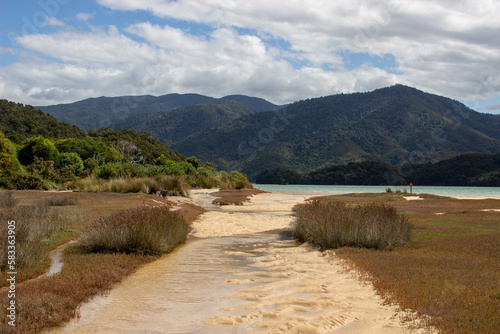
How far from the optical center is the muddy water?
17.3 feet

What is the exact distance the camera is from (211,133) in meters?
174

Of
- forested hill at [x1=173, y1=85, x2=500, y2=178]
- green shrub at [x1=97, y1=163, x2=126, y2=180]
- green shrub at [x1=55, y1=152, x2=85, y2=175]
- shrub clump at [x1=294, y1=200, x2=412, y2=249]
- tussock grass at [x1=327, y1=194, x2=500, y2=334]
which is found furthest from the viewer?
forested hill at [x1=173, y1=85, x2=500, y2=178]

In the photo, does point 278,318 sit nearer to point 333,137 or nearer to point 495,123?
point 333,137

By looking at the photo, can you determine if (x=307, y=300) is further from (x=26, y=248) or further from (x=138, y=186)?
(x=138, y=186)

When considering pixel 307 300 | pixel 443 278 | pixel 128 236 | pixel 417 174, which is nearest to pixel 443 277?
pixel 443 278

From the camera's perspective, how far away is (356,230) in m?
10.9

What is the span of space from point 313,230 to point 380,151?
135 meters

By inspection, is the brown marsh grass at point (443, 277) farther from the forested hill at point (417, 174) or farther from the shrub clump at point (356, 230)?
the forested hill at point (417, 174)

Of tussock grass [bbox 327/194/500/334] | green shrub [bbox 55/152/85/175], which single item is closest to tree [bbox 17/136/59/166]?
green shrub [bbox 55/152/85/175]

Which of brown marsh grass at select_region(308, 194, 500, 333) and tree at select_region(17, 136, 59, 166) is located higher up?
tree at select_region(17, 136, 59, 166)

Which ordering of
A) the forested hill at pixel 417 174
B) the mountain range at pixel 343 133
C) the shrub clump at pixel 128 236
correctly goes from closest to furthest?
1. the shrub clump at pixel 128 236
2. the forested hill at pixel 417 174
3. the mountain range at pixel 343 133

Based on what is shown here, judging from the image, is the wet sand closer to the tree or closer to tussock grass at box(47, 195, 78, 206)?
tussock grass at box(47, 195, 78, 206)

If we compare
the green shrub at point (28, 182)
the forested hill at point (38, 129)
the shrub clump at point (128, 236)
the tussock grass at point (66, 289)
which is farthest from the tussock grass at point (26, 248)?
the forested hill at point (38, 129)

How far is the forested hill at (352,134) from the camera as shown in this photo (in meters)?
138
